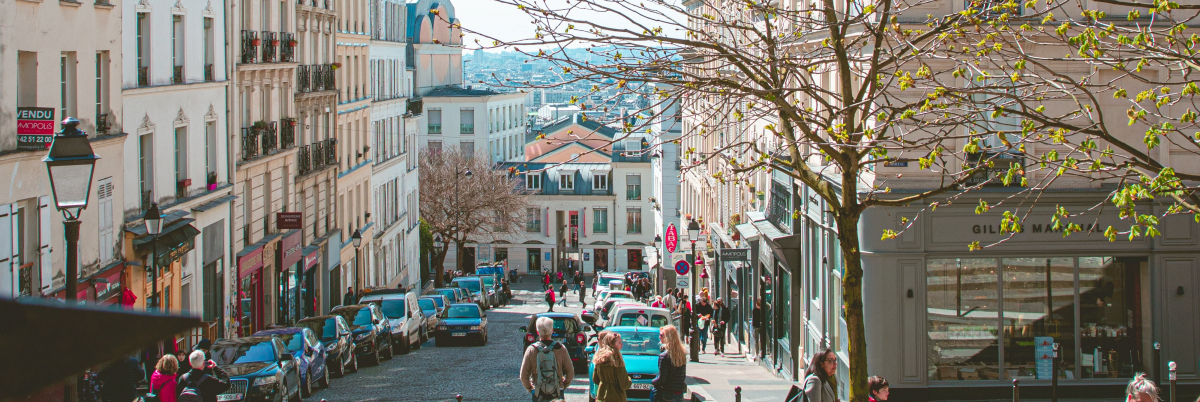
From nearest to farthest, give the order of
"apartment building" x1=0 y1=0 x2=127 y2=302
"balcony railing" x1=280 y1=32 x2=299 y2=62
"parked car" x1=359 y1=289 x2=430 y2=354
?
"apartment building" x1=0 y1=0 x2=127 y2=302 → "parked car" x1=359 y1=289 x2=430 y2=354 → "balcony railing" x1=280 y1=32 x2=299 y2=62

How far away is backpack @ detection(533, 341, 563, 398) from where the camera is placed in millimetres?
12344

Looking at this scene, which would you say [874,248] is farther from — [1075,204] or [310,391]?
[310,391]

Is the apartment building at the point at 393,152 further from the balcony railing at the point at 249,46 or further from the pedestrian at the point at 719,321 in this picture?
the pedestrian at the point at 719,321

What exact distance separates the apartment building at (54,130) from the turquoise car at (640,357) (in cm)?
837

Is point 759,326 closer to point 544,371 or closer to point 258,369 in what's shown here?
point 258,369

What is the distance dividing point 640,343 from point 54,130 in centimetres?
959

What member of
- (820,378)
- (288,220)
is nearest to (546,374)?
(820,378)

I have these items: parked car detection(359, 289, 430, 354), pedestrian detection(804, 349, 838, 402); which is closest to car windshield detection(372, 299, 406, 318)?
parked car detection(359, 289, 430, 354)

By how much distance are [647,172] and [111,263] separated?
2489 inches

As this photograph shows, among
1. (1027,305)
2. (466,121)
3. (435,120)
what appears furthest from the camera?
(466,121)

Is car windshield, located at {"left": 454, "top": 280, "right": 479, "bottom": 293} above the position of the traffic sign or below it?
below

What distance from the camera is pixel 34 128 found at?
16.7 metres

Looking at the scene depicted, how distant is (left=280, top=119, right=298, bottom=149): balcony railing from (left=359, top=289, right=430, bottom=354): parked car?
6.52 metres

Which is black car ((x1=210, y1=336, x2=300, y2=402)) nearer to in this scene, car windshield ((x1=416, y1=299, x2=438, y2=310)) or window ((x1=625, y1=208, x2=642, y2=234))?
car windshield ((x1=416, y1=299, x2=438, y2=310))
